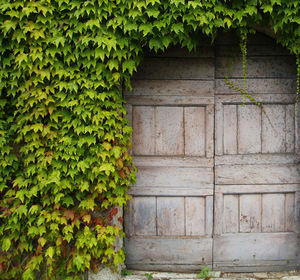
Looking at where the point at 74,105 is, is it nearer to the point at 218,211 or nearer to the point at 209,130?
the point at 209,130

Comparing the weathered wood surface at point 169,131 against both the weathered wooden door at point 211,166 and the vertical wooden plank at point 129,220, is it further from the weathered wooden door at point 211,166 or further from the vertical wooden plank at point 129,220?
the vertical wooden plank at point 129,220

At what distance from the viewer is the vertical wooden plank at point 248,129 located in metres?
3.44

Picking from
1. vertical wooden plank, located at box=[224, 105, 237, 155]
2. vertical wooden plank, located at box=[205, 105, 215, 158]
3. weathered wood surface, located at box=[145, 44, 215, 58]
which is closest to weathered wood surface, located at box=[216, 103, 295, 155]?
vertical wooden plank, located at box=[224, 105, 237, 155]

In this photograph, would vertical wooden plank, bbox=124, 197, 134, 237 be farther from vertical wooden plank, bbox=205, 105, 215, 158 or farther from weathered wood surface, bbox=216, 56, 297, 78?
weathered wood surface, bbox=216, 56, 297, 78

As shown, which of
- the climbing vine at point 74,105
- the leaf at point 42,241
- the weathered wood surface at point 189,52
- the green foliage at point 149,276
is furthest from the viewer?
the weathered wood surface at point 189,52

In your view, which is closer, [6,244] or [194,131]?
[6,244]

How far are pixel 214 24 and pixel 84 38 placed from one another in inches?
45.1

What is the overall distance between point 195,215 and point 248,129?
1.04 m

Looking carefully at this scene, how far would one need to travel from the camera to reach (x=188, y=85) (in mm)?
3406

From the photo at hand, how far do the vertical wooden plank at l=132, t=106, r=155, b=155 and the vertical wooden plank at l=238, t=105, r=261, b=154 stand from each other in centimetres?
91

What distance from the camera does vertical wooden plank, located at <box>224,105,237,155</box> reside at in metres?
3.44

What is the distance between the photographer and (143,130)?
11.3ft

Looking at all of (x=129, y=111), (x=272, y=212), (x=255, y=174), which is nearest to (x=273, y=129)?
(x=255, y=174)

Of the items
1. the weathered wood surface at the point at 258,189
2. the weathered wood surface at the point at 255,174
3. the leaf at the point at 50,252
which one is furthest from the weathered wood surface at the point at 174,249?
the leaf at the point at 50,252
